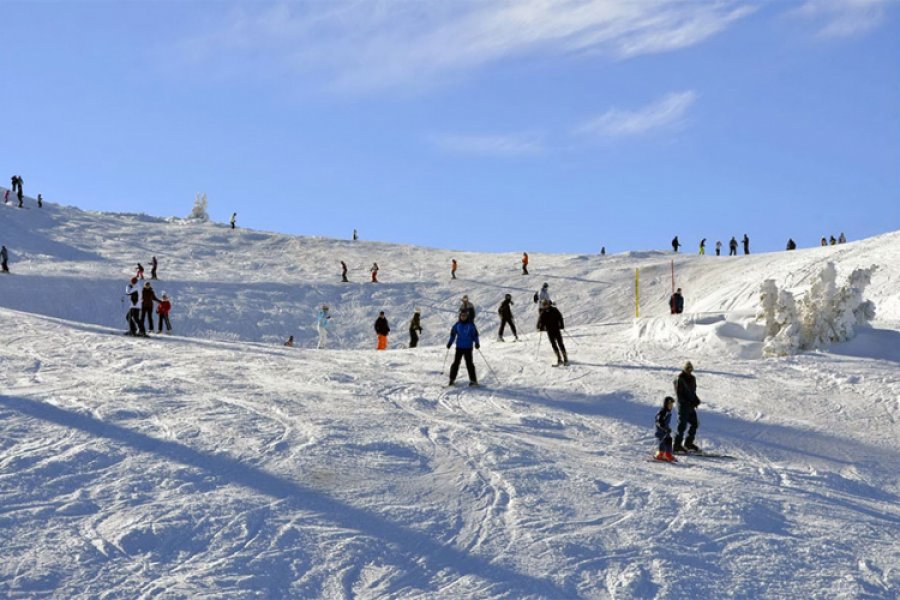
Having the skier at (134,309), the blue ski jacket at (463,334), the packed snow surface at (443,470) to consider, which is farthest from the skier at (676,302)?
the skier at (134,309)

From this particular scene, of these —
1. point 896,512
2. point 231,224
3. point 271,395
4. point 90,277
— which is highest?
point 231,224

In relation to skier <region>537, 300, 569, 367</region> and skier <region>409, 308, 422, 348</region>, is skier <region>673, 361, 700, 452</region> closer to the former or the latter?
skier <region>537, 300, 569, 367</region>

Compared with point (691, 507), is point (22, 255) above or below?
above

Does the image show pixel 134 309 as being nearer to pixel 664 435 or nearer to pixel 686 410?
pixel 686 410

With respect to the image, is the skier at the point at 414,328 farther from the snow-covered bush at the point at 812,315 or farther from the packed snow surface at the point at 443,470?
the snow-covered bush at the point at 812,315

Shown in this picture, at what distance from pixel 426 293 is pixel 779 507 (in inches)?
1279

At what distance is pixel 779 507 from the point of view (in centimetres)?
1093

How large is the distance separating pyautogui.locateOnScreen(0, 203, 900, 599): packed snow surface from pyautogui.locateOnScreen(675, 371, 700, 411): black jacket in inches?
32.3

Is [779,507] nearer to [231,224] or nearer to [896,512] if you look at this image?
[896,512]

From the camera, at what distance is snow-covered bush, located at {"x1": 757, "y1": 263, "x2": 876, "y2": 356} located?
796 inches

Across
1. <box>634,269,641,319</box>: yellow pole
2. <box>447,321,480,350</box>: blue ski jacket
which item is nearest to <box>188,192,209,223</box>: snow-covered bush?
<box>634,269,641,319</box>: yellow pole

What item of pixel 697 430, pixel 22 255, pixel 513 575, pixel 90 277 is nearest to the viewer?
pixel 513 575

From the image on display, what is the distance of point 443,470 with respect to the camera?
37.8 ft

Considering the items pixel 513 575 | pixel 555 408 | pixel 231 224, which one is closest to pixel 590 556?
pixel 513 575
